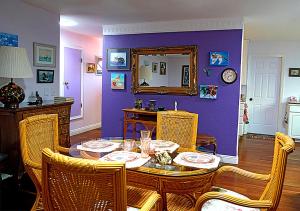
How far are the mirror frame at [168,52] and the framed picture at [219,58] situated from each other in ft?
0.86

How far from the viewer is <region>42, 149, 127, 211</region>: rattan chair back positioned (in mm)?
1172

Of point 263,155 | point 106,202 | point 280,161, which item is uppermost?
point 280,161

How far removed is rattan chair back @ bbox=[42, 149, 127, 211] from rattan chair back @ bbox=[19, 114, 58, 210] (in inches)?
29.0

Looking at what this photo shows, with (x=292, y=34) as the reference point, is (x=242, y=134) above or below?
below

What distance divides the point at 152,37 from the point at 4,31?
2386 millimetres

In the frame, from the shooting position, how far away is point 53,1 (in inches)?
142

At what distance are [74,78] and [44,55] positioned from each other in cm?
209

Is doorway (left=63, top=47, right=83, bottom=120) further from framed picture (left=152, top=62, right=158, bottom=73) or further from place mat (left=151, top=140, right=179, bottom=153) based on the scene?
place mat (left=151, top=140, right=179, bottom=153)

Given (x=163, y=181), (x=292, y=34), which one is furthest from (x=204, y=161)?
(x=292, y=34)

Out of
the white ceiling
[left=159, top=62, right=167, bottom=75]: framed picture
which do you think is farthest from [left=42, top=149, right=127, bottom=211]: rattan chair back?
[left=159, top=62, right=167, bottom=75]: framed picture

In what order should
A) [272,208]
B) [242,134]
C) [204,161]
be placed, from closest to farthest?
[272,208] < [204,161] < [242,134]

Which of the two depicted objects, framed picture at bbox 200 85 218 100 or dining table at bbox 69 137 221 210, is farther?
framed picture at bbox 200 85 218 100

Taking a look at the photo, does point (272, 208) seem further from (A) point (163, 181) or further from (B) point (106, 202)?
(B) point (106, 202)

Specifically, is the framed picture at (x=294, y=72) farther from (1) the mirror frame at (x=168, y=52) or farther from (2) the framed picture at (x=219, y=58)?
(1) the mirror frame at (x=168, y=52)
